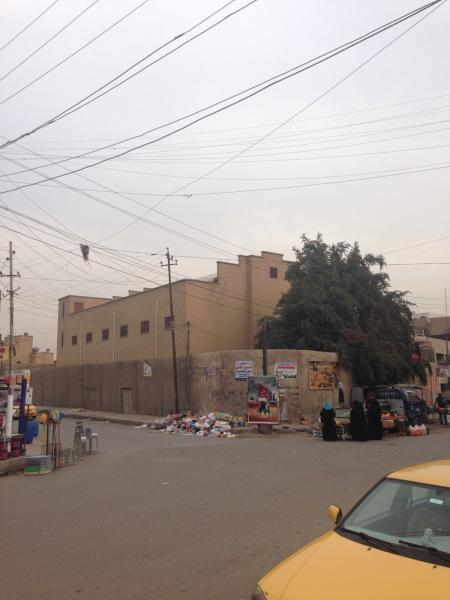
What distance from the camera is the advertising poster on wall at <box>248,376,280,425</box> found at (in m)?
23.8

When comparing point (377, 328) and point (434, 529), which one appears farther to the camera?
point (377, 328)

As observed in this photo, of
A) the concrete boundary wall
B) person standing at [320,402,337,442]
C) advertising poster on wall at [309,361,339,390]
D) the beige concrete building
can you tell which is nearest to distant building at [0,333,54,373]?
the beige concrete building

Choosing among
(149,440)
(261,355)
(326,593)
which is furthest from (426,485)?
(261,355)

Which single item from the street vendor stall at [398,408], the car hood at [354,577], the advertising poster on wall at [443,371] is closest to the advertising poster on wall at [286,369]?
the street vendor stall at [398,408]

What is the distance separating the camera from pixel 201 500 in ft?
29.9

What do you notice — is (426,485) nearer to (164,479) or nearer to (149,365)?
(164,479)

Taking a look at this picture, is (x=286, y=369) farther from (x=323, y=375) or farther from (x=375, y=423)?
(x=375, y=423)

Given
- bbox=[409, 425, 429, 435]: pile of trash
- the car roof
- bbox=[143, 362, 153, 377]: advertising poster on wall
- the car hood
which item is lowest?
bbox=[409, 425, 429, 435]: pile of trash

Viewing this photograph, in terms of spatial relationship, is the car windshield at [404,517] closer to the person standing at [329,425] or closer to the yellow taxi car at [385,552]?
the yellow taxi car at [385,552]

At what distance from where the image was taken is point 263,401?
2391 centimetres

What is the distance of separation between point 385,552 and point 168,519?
15.7ft

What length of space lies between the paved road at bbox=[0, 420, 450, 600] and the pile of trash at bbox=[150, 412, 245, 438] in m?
8.17

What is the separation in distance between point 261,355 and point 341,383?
17.9 feet

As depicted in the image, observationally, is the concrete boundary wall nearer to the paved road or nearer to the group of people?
the group of people
